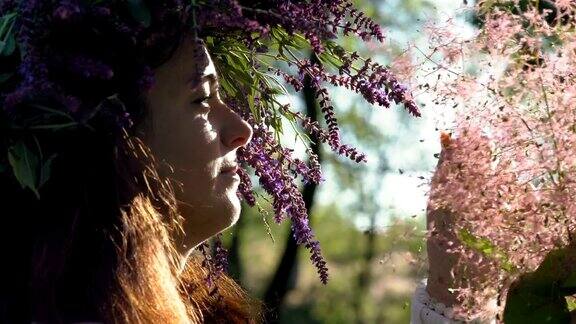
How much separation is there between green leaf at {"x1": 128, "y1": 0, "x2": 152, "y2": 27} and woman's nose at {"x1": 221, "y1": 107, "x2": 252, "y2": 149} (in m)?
0.40

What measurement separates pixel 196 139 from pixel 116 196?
0.26 meters

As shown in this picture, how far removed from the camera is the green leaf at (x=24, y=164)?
1801 millimetres

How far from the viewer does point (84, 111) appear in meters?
1.83

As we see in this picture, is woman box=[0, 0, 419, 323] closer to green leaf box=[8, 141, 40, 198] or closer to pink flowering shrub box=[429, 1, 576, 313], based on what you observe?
green leaf box=[8, 141, 40, 198]

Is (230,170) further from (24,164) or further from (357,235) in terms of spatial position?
(357,235)

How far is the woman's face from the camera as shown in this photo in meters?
2.09

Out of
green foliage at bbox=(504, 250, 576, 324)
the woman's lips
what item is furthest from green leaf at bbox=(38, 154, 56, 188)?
green foliage at bbox=(504, 250, 576, 324)

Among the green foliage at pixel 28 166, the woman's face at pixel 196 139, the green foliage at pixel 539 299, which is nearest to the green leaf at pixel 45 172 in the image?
the green foliage at pixel 28 166

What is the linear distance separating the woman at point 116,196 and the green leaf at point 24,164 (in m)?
0.01

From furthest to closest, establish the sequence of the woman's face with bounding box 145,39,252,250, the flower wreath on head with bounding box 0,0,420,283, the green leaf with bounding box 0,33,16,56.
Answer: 1. the woman's face with bounding box 145,39,252,250
2. the green leaf with bounding box 0,33,16,56
3. the flower wreath on head with bounding box 0,0,420,283

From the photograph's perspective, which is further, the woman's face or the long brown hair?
the woman's face

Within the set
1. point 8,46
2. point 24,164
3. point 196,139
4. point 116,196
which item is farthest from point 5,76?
point 196,139

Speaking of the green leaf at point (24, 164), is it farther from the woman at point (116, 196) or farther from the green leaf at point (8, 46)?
the green leaf at point (8, 46)

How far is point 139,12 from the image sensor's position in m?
1.87
